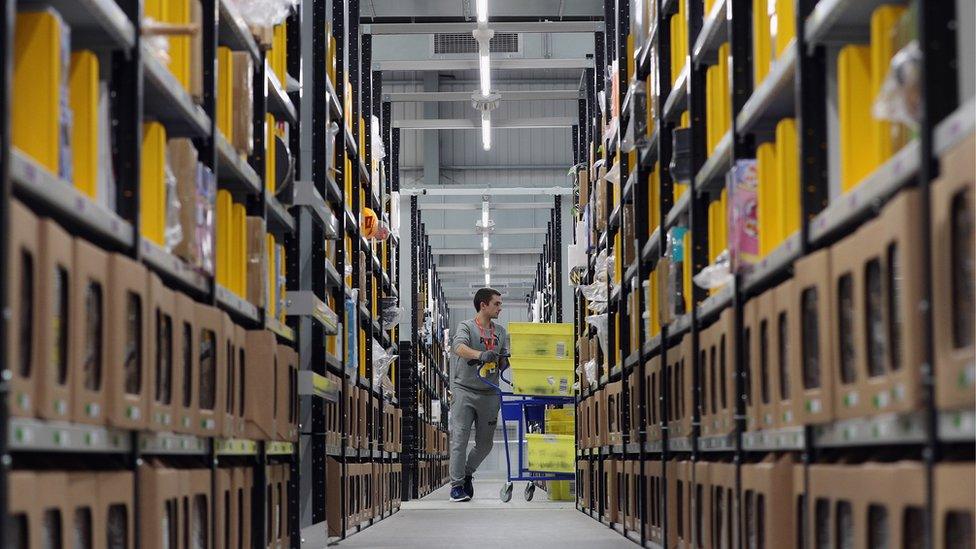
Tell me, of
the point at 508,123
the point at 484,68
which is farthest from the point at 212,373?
the point at 508,123

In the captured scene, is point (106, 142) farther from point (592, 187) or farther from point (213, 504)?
point (592, 187)

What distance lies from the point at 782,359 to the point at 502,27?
801 centimetres

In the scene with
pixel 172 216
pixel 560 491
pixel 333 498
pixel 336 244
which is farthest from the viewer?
pixel 560 491

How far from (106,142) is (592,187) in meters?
6.94

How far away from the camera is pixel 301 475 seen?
593 centimetres

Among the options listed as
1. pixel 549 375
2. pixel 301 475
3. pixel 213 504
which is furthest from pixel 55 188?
pixel 549 375

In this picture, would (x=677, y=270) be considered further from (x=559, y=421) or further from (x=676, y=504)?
(x=559, y=421)

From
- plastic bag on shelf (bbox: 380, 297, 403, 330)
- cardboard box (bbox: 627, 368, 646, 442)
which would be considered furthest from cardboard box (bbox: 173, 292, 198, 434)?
plastic bag on shelf (bbox: 380, 297, 403, 330)

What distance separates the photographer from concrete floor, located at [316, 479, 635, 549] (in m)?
6.20

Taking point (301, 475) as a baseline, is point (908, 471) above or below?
above

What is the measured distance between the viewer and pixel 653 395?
19.4 feet

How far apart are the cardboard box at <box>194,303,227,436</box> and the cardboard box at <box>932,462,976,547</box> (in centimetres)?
226

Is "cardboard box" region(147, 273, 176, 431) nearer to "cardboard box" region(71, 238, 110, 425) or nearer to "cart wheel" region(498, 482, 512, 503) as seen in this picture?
"cardboard box" region(71, 238, 110, 425)

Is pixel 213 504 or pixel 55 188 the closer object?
pixel 55 188
